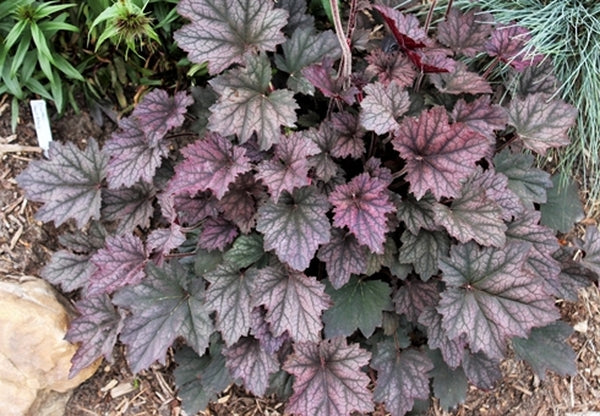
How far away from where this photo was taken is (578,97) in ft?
8.86

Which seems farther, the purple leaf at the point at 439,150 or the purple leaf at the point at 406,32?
the purple leaf at the point at 406,32

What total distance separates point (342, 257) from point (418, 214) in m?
0.32

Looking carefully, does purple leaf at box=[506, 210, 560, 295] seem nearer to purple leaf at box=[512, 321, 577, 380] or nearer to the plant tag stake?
purple leaf at box=[512, 321, 577, 380]

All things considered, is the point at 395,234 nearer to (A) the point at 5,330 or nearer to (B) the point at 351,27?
(B) the point at 351,27

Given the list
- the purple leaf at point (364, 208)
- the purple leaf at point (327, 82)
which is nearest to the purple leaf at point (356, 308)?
the purple leaf at point (364, 208)

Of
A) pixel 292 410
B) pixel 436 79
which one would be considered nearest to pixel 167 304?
pixel 292 410

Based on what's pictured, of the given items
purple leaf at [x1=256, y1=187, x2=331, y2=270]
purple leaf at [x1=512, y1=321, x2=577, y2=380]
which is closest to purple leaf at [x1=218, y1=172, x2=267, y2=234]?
purple leaf at [x1=256, y1=187, x2=331, y2=270]

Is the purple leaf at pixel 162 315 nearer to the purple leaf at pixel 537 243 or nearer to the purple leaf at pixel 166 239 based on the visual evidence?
the purple leaf at pixel 166 239

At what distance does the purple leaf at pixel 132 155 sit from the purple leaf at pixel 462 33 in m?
1.23

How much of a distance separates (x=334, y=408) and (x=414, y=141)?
99 centimetres

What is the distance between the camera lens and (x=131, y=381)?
2686 millimetres

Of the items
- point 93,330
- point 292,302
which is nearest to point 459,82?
point 292,302

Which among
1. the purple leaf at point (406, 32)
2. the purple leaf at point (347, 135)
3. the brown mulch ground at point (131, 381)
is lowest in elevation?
the brown mulch ground at point (131, 381)

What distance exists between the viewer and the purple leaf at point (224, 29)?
7.27ft
